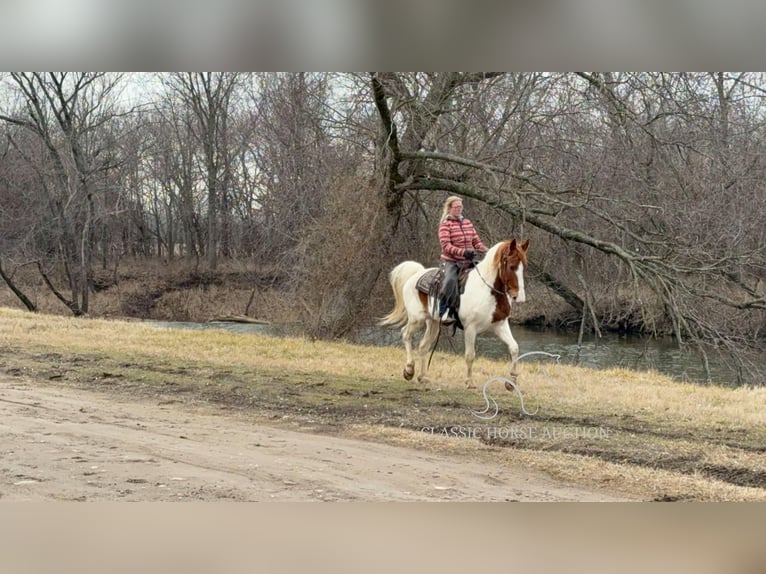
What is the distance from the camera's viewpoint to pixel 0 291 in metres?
4.60

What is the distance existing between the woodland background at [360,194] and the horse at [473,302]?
12cm

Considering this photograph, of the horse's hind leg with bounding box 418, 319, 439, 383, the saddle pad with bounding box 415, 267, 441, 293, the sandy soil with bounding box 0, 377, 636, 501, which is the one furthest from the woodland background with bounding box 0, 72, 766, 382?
the sandy soil with bounding box 0, 377, 636, 501

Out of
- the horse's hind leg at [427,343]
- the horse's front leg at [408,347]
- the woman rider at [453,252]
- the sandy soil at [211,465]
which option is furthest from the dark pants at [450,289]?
the sandy soil at [211,465]

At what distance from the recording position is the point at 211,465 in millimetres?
4148

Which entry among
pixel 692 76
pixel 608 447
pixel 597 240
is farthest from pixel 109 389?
pixel 692 76

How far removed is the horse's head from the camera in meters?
4.53

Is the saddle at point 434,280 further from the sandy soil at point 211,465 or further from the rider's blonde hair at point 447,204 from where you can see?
the sandy soil at point 211,465

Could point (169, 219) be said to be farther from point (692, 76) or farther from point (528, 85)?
point (692, 76)

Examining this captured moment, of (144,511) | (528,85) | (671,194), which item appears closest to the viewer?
(144,511)

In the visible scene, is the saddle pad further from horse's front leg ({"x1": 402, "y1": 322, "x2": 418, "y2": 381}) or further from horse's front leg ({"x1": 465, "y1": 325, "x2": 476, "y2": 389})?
horse's front leg ({"x1": 465, "y1": 325, "x2": 476, "y2": 389})

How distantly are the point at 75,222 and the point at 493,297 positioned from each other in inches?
107

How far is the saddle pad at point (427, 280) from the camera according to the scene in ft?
15.6

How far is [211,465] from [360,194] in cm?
213

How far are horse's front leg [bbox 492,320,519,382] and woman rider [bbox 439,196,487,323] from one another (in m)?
A: 0.29
